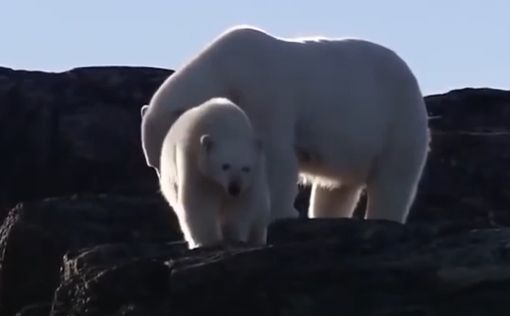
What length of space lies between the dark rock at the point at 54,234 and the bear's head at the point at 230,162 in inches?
47.6

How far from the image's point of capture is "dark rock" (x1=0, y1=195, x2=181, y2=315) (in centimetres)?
1202

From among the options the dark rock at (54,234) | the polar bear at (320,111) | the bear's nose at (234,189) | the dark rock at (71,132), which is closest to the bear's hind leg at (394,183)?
the polar bear at (320,111)

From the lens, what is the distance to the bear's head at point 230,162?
1062cm

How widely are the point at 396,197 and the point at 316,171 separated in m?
0.83

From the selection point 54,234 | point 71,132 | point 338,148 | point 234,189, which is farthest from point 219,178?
point 71,132

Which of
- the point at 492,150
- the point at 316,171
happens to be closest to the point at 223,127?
the point at 316,171

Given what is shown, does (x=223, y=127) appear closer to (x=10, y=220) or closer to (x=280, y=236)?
(x=280, y=236)

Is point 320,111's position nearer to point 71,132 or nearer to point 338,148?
point 338,148

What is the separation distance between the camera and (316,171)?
12758 millimetres

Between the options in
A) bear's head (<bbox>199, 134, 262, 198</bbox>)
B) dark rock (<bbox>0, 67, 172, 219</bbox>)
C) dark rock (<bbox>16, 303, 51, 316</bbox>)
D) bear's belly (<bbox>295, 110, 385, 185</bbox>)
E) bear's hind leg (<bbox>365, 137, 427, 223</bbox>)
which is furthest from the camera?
dark rock (<bbox>0, 67, 172, 219</bbox>)

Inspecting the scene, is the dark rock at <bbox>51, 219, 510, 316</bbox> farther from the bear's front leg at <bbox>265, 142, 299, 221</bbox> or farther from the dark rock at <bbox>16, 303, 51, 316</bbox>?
the bear's front leg at <bbox>265, 142, 299, 221</bbox>

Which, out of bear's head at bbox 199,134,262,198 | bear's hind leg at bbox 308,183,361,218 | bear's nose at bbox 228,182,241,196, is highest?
bear's head at bbox 199,134,262,198

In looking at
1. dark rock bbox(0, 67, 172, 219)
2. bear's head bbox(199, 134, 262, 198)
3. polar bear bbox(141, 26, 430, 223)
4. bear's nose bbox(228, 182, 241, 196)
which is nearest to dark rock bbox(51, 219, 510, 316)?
bear's nose bbox(228, 182, 241, 196)

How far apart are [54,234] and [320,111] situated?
6.40 ft
